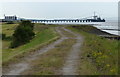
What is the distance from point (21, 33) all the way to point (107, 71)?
37.4 m

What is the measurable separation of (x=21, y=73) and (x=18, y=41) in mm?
35310

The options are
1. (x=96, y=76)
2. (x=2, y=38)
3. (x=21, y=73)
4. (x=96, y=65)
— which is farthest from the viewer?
(x=2, y=38)

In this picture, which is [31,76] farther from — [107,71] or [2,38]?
A: [2,38]

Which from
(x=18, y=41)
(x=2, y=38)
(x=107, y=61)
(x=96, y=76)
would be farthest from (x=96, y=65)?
(x=2, y=38)

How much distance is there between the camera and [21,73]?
492 inches

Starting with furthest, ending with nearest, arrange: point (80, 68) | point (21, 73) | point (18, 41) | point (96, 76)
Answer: point (18, 41) < point (80, 68) < point (21, 73) < point (96, 76)

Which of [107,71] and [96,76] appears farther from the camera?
[107,71]

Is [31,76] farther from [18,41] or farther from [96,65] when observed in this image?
[18,41]

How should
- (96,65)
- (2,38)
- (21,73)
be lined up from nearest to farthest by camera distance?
(21,73)
(96,65)
(2,38)

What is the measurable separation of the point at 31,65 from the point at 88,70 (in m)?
3.20

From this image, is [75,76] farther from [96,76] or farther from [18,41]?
[18,41]

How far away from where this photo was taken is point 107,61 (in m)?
15.2

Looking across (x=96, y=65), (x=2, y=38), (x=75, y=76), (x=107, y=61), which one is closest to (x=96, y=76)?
(x=75, y=76)

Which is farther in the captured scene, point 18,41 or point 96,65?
point 18,41
